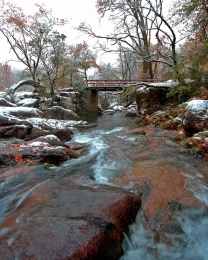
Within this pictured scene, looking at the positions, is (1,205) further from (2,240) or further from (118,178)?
(118,178)

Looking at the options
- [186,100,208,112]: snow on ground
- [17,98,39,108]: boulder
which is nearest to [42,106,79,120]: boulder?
[17,98,39,108]: boulder

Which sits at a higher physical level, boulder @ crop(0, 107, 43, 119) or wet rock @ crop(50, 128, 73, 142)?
boulder @ crop(0, 107, 43, 119)

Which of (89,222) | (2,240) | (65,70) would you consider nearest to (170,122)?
(89,222)

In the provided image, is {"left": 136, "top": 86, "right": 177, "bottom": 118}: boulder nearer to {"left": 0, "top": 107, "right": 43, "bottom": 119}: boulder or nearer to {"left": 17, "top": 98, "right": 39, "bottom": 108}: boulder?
{"left": 0, "top": 107, "right": 43, "bottom": 119}: boulder

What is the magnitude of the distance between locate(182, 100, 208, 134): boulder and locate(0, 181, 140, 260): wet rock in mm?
3869

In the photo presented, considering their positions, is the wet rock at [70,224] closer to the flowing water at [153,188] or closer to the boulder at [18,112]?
the flowing water at [153,188]

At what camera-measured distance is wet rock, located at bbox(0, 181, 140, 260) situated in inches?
64.6

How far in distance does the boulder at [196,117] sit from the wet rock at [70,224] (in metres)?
3.87

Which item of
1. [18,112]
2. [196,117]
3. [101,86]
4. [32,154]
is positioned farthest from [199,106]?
[101,86]

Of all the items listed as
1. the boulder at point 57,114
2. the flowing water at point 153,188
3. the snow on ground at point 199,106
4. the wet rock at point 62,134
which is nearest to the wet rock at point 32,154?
the flowing water at point 153,188

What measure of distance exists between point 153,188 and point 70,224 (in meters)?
1.92

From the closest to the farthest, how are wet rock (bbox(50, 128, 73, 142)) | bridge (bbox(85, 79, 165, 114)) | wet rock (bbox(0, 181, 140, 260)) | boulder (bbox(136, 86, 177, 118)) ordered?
wet rock (bbox(0, 181, 140, 260)) < wet rock (bbox(50, 128, 73, 142)) < boulder (bbox(136, 86, 177, 118)) < bridge (bbox(85, 79, 165, 114))

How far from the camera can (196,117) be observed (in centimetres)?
556

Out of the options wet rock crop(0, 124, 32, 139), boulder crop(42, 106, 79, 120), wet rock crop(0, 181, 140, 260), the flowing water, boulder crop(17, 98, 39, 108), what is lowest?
the flowing water
